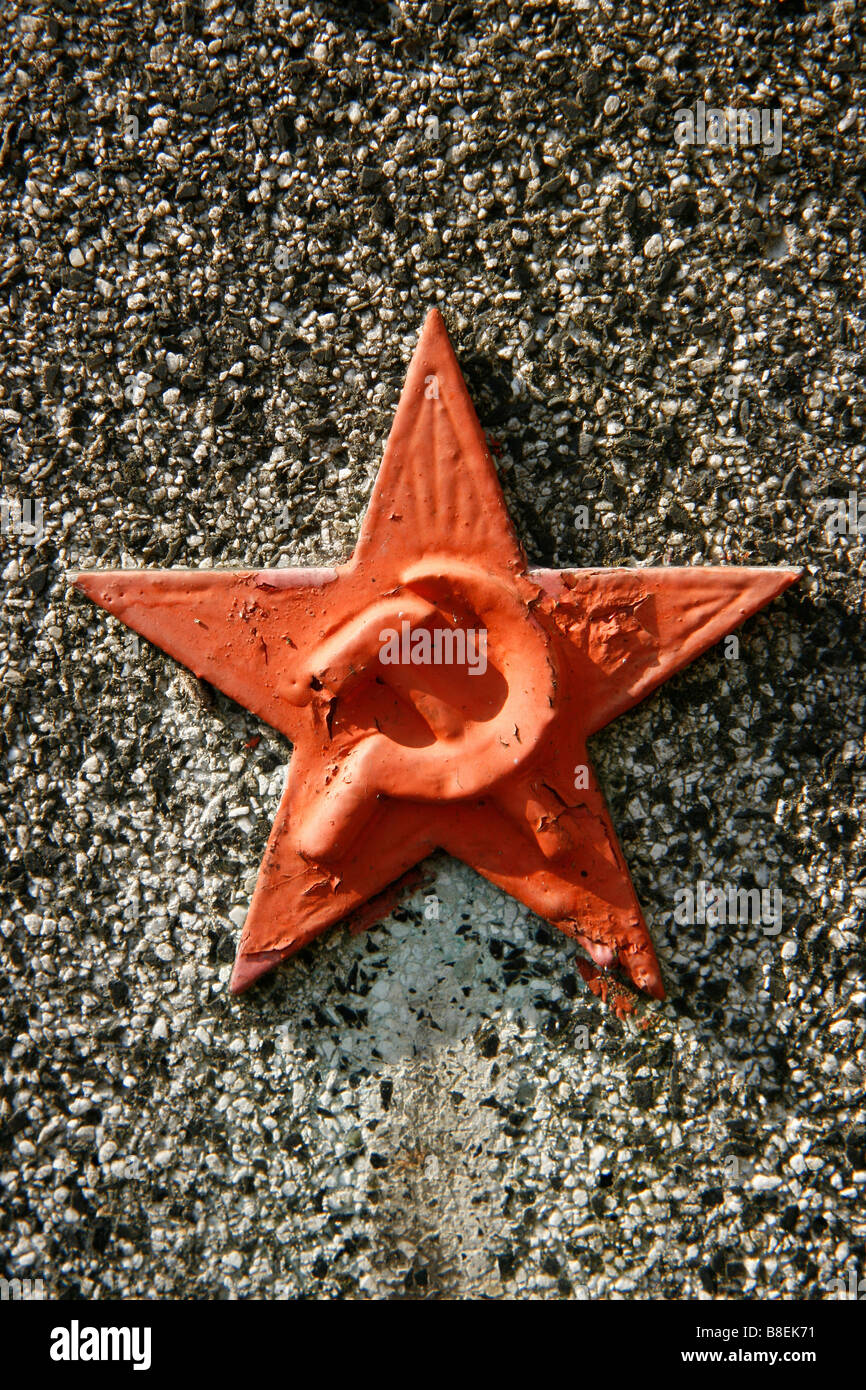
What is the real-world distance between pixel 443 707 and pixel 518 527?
0.40 m

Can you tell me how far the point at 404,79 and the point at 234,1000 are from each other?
1.86m

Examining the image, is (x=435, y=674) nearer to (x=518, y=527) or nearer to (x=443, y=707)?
(x=443, y=707)

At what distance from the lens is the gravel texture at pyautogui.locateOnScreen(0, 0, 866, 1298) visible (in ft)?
6.19

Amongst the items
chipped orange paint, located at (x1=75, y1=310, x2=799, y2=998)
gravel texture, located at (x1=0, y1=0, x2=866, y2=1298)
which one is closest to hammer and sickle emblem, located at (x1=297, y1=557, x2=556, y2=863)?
chipped orange paint, located at (x1=75, y1=310, x2=799, y2=998)

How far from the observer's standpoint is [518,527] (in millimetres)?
1920

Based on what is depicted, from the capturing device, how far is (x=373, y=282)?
6.26ft

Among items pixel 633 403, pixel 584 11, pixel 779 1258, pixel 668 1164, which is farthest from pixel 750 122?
pixel 779 1258

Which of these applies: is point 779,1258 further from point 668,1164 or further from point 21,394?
point 21,394

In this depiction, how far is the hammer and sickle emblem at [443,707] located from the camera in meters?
1.79

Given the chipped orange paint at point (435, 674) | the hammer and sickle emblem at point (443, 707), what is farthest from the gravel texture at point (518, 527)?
the hammer and sickle emblem at point (443, 707)

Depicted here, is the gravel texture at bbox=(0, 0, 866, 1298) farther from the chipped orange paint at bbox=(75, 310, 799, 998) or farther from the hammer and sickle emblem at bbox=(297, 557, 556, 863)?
the hammer and sickle emblem at bbox=(297, 557, 556, 863)

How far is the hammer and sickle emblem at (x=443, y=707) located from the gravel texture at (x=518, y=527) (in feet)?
0.69

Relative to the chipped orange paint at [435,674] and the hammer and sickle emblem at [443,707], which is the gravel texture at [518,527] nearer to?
the chipped orange paint at [435,674]

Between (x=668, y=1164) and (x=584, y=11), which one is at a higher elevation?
(x=584, y=11)
